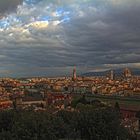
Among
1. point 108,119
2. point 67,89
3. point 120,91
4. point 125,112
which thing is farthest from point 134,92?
point 108,119

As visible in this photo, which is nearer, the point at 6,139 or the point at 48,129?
the point at 6,139

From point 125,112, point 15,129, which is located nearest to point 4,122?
point 15,129

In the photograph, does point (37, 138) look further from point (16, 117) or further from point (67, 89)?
point (67, 89)

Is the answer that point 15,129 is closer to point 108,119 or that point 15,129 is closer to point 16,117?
point 16,117

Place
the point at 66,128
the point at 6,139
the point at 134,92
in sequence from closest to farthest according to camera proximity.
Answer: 1. the point at 6,139
2. the point at 66,128
3. the point at 134,92

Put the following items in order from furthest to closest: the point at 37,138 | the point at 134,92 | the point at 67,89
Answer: the point at 67,89
the point at 134,92
the point at 37,138

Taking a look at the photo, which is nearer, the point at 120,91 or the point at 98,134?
the point at 98,134

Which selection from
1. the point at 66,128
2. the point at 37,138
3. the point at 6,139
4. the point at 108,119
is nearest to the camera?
the point at 6,139

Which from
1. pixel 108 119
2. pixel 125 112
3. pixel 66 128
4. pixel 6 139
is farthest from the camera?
pixel 125 112
